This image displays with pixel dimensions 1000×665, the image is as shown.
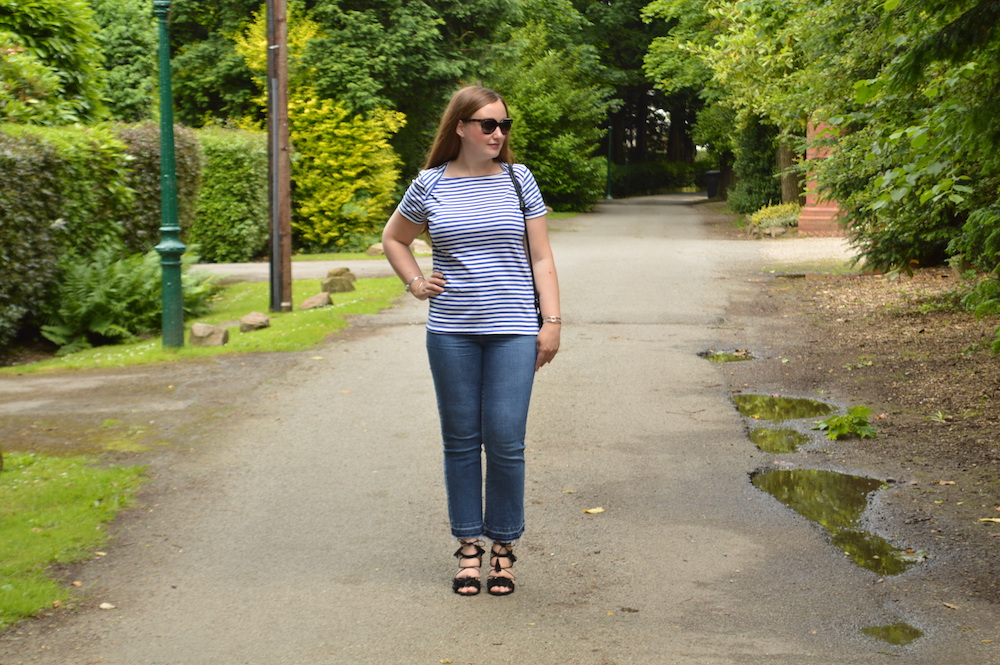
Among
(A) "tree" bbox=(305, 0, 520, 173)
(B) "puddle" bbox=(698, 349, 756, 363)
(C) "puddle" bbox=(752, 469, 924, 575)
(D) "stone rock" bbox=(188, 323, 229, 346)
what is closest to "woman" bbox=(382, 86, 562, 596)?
(C) "puddle" bbox=(752, 469, 924, 575)

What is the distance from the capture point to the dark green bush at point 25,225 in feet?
36.0

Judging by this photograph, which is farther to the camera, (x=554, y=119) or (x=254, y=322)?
(x=554, y=119)

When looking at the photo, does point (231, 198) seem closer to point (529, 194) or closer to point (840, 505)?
point (840, 505)

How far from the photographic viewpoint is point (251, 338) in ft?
37.7

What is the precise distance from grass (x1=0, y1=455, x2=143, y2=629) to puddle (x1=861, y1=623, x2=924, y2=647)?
3217 mm

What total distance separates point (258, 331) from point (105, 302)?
5.67 feet

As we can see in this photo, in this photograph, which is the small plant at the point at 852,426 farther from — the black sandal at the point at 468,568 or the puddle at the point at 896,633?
the black sandal at the point at 468,568

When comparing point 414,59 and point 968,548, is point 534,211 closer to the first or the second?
point 968,548

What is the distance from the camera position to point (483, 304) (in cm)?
440

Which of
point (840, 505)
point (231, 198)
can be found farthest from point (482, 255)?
point (231, 198)

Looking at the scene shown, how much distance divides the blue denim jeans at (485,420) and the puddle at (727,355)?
5.92m

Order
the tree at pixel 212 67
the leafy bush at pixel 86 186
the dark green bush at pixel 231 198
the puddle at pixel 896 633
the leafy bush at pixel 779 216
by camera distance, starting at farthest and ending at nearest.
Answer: the leafy bush at pixel 779 216
the tree at pixel 212 67
the dark green bush at pixel 231 198
the leafy bush at pixel 86 186
the puddle at pixel 896 633

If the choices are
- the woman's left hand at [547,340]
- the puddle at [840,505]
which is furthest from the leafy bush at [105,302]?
the woman's left hand at [547,340]

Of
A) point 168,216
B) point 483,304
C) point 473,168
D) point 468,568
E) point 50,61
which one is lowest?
point 468,568
